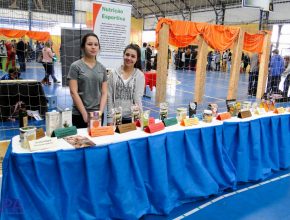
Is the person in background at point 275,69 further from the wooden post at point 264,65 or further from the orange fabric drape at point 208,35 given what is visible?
the orange fabric drape at point 208,35

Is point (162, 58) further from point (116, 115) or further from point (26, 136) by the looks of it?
point (26, 136)

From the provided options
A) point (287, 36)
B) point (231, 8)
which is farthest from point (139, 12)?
point (287, 36)

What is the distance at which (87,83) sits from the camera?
2.03 metres

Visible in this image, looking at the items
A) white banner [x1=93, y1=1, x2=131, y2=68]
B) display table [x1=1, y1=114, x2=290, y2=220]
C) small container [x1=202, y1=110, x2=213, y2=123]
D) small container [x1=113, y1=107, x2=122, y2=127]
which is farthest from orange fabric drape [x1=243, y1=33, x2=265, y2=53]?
small container [x1=113, y1=107, x2=122, y2=127]

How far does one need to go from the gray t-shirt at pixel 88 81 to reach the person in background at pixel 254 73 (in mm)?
6182

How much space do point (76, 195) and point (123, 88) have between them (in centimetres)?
84

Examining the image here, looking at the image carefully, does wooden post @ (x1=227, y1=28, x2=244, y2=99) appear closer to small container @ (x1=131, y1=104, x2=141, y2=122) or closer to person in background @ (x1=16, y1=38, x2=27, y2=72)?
small container @ (x1=131, y1=104, x2=141, y2=122)

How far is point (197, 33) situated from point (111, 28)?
2932 millimetres

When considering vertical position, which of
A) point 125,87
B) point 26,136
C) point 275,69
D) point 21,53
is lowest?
point 26,136

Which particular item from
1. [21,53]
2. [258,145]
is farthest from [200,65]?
[21,53]

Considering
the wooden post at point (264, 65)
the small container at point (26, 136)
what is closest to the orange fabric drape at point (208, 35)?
the wooden post at point (264, 65)

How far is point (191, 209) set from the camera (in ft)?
7.02

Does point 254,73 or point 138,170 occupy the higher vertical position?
point 254,73

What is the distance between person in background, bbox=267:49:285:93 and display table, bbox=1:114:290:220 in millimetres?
4909
